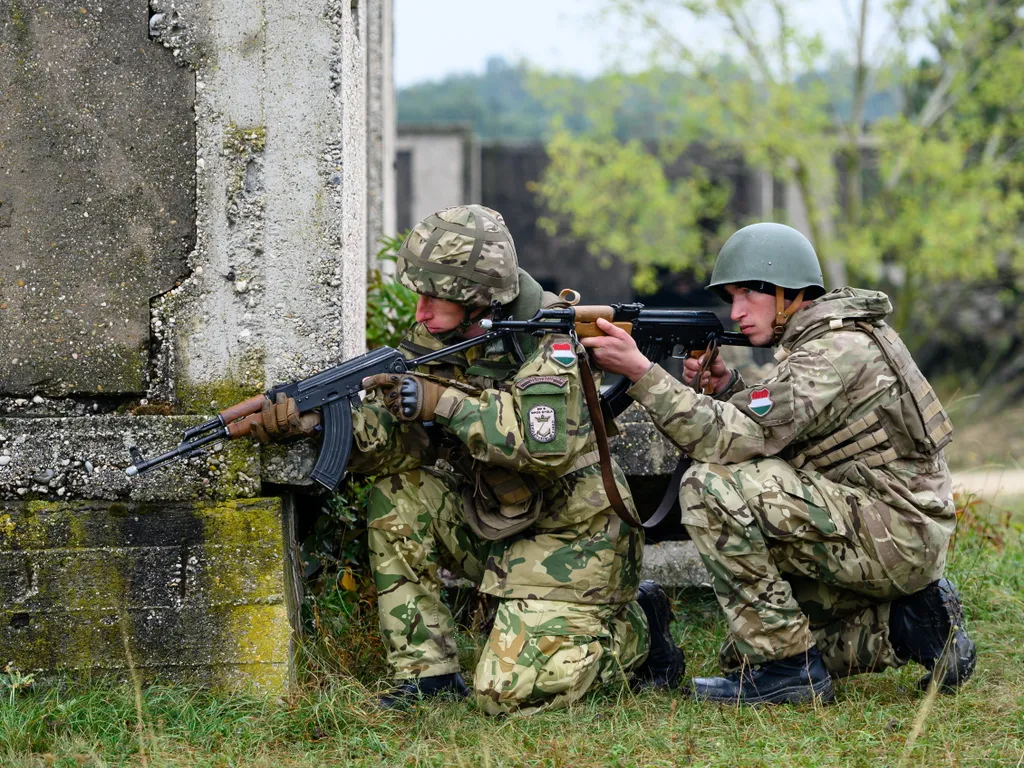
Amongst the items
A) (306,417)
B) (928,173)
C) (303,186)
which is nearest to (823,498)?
(306,417)

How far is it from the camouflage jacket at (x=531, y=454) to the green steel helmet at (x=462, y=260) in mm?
192

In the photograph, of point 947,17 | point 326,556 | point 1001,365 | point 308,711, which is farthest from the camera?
point 1001,365

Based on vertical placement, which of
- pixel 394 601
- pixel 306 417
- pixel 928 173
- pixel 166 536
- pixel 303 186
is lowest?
pixel 394 601

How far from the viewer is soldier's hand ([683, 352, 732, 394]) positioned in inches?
148

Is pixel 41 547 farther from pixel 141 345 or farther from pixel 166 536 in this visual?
pixel 141 345

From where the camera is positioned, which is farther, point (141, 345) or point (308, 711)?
point (141, 345)

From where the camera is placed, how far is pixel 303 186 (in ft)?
11.3

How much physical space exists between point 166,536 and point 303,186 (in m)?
1.13

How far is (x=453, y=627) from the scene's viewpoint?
3.56m

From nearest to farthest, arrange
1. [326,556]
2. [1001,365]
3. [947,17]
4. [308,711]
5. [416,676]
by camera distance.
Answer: [308,711] < [416,676] < [326,556] < [947,17] < [1001,365]

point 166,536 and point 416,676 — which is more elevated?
A: point 166,536

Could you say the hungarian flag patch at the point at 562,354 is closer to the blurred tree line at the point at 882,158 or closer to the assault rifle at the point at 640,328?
the assault rifle at the point at 640,328

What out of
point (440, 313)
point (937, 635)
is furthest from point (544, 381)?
point (937, 635)

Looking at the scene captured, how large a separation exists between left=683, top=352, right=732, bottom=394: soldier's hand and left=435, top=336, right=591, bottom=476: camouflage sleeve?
56 centimetres
